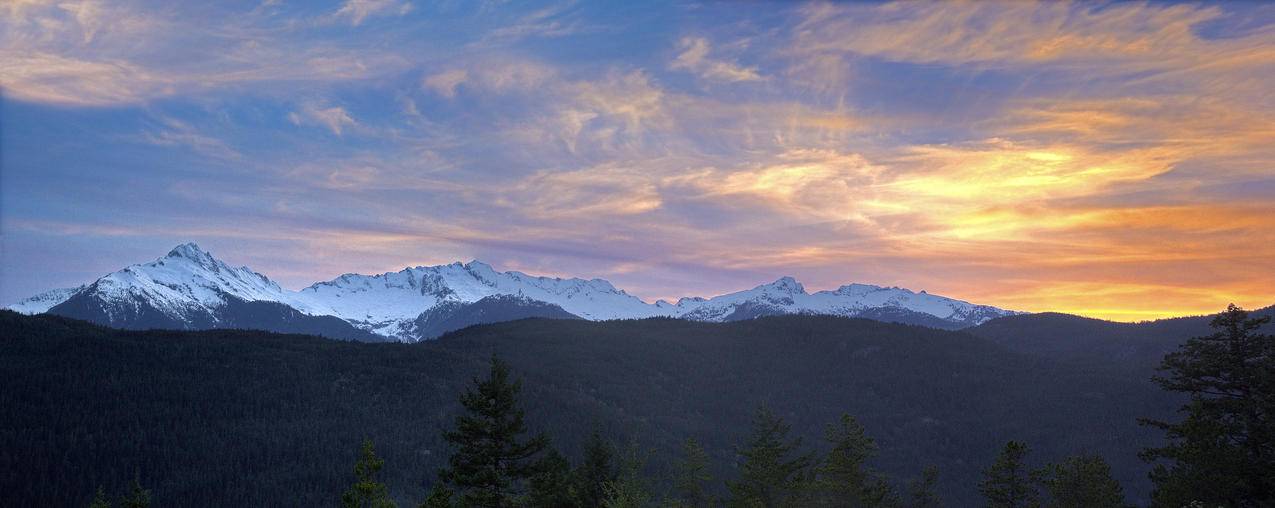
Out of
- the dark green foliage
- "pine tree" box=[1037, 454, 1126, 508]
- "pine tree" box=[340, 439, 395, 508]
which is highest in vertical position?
"pine tree" box=[340, 439, 395, 508]

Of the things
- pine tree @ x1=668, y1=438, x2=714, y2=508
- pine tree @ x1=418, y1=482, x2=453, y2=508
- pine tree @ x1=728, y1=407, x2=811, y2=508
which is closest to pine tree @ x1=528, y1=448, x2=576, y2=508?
pine tree @ x1=418, y1=482, x2=453, y2=508

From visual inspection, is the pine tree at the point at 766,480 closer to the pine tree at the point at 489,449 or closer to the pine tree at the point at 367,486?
the pine tree at the point at 489,449

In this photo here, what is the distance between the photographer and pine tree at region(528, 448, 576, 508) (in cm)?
3344

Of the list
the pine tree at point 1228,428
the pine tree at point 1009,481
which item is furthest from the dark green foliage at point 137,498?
the pine tree at point 1009,481

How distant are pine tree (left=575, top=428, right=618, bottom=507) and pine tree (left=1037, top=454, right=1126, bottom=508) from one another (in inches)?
1078

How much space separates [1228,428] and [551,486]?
2797 cm

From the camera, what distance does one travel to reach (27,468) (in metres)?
170

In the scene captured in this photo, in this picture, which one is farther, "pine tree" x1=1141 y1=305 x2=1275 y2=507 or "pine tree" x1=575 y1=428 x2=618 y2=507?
"pine tree" x1=575 y1=428 x2=618 y2=507

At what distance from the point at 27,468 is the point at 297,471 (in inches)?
2361

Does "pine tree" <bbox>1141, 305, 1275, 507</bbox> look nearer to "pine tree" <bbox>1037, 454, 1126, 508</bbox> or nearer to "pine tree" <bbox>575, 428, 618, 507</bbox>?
"pine tree" <bbox>1037, 454, 1126, 508</bbox>

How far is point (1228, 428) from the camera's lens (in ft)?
85.1

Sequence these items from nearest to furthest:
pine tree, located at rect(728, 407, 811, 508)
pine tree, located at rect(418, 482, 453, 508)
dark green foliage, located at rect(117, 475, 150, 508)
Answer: pine tree, located at rect(418, 482, 453, 508), dark green foliage, located at rect(117, 475, 150, 508), pine tree, located at rect(728, 407, 811, 508)

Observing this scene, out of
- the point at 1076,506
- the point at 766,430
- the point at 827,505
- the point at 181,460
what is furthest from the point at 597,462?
the point at 181,460

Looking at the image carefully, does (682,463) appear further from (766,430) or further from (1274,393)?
(1274,393)
